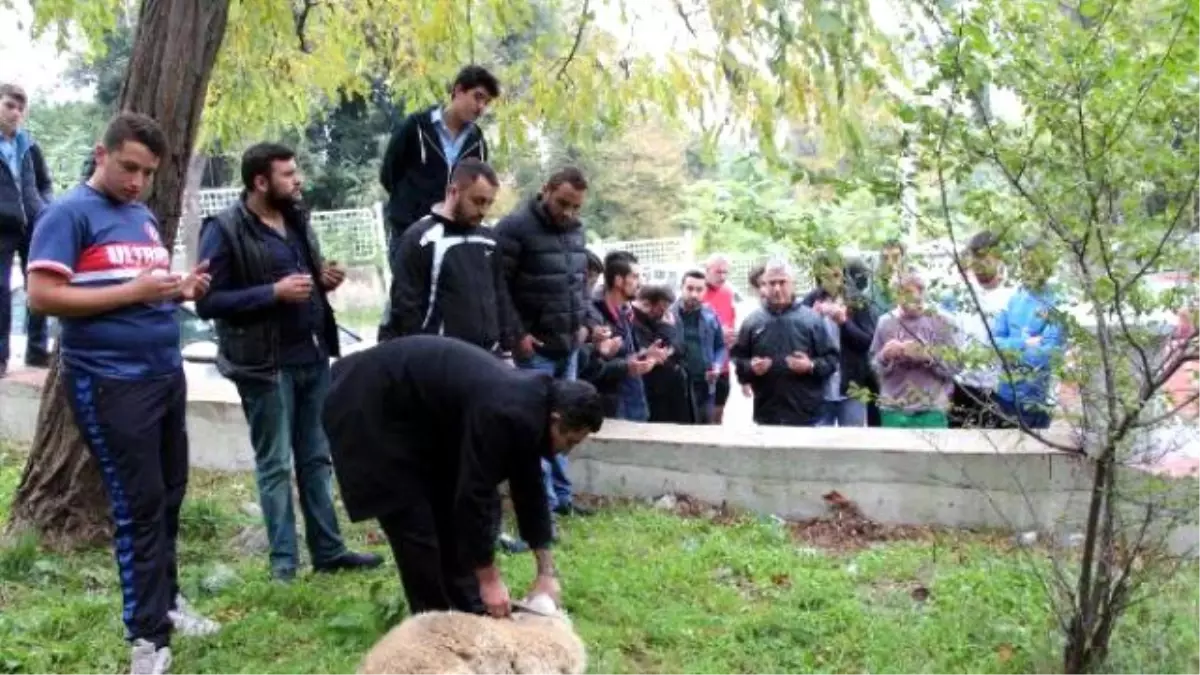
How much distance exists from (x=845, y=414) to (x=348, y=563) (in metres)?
3.79

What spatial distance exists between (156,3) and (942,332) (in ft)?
12.2

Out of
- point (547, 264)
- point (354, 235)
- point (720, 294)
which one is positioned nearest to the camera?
point (547, 264)

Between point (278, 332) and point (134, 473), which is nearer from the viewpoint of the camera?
point (134, 473)

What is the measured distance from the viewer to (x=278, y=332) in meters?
4.83

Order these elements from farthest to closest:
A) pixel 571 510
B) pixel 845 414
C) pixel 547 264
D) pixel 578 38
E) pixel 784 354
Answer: pixel 845 414 < pixel 784 354 < pixel 578 38 < pixel 571 510 < pixel 547 264

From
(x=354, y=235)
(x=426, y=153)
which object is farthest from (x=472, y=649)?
(x=354, y=235)

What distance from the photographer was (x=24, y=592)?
15.8 ft

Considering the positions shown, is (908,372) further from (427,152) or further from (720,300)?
(720,300)

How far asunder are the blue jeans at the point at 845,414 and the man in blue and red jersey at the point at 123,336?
4.68 m

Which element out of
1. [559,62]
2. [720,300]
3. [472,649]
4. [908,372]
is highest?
[559,62]

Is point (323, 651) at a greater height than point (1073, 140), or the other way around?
point (1073, 140)

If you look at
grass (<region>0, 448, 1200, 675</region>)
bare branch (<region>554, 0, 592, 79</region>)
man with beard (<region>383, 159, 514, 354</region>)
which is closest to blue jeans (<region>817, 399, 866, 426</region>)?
grass (<region>0, 448, 1200, 675</region>)

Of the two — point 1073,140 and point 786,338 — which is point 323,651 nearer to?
point 1073,140

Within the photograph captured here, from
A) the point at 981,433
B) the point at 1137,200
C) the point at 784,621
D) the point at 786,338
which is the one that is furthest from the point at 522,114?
the point at 1137,200
